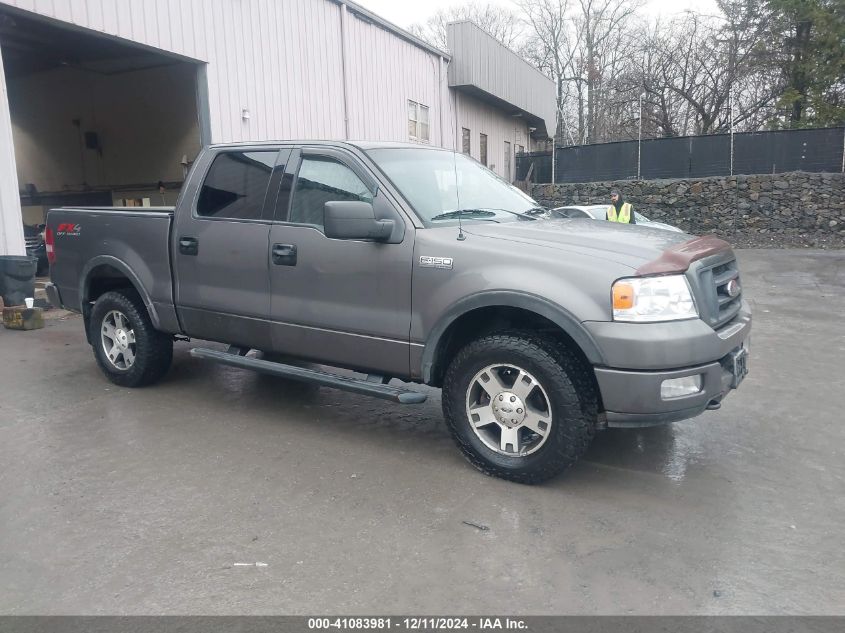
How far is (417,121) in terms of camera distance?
1958cm

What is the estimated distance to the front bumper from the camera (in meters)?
3.61

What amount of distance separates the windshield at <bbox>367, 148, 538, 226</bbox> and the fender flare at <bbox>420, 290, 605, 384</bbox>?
658 millimetres

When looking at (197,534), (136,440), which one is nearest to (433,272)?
(197,534)

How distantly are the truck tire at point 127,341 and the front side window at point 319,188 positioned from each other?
1.87 meters

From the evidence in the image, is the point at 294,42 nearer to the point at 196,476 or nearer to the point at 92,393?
the point at 92,393

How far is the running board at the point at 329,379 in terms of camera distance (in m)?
4.35

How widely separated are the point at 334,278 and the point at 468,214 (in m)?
1.01

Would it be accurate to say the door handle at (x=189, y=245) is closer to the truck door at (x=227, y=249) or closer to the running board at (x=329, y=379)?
the truck door at (x=227, y=249)

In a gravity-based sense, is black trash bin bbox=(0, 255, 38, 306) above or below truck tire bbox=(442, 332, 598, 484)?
above

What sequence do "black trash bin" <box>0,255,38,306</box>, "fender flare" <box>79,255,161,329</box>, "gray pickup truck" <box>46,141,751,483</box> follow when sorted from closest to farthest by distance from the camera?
"gray pickup truck" <box>46,141,751,483</box> < "fender flare" <box>79,255,161,329</box> < "black trash bin" <box>0,255,38,306</box>

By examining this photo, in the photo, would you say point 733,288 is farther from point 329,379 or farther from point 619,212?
point 619,212
